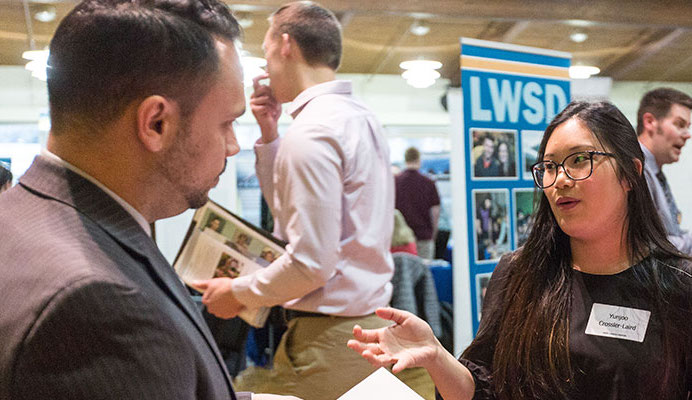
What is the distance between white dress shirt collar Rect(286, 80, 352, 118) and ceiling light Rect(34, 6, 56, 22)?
3138mm

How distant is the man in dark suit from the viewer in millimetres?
682

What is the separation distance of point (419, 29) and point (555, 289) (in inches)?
167

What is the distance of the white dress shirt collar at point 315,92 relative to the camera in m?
1.99

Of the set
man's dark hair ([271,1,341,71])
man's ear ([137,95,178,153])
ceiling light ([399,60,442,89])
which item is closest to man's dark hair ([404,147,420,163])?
ceiling light ([399,60,442,89])

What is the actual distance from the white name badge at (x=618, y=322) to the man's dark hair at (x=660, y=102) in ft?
7.52

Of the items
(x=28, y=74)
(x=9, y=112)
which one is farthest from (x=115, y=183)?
(x=28, y=74)

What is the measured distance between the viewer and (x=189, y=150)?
2.95 feet

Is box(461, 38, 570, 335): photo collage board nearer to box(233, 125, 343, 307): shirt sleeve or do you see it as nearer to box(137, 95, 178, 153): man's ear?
box(233, 125, 343, 307): shirt sleeve

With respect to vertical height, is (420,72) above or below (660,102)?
above

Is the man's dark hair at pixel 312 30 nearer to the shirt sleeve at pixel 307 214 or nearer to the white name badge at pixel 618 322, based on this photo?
the shirt sleeve at pixel 307 214

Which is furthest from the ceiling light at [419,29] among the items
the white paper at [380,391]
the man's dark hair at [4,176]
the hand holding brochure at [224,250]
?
the white paper at [380,391]

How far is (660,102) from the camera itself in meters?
3.40

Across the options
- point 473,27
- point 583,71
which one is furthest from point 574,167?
point 583,71

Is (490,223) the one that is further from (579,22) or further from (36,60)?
(36,60)
